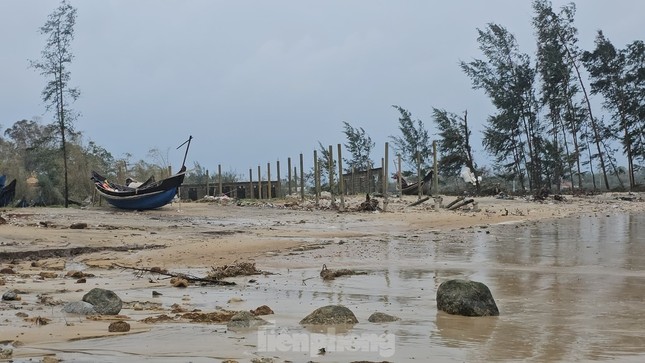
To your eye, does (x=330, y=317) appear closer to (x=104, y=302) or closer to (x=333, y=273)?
(x=104, y=302)

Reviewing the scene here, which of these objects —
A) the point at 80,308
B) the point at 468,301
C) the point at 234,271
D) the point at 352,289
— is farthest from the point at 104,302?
the point at 234,271

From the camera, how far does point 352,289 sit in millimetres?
7816

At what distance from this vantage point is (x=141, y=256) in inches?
449

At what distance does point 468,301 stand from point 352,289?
6.74 ft

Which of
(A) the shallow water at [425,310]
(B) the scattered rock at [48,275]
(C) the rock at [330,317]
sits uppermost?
(B) the scattered rock at [48,275]

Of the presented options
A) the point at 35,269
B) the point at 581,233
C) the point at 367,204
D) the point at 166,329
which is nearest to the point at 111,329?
the point at 166,329

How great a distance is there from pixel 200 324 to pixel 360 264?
5291 millimetres

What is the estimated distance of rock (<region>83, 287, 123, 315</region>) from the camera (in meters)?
5.84

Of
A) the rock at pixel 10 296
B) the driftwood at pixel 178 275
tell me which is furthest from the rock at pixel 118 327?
the driftwood at pixel 178 275

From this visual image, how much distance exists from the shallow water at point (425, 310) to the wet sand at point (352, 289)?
2 centimetres

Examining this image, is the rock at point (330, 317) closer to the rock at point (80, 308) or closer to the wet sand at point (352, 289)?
the wet sand at point (352, 289)

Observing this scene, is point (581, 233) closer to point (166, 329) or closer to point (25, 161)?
point (166, 329)

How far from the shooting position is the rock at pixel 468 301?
19.5 feet

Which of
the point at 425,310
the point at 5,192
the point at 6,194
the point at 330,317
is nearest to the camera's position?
the point at 330,317
